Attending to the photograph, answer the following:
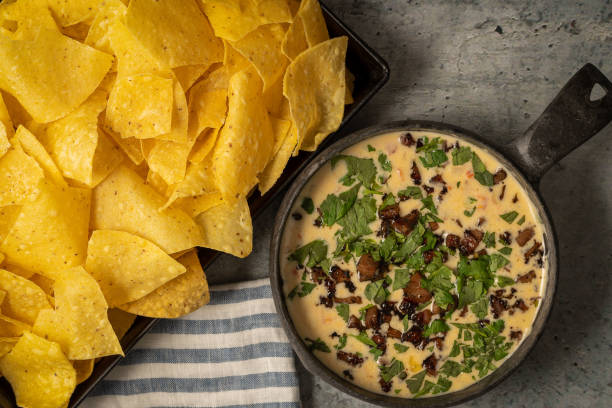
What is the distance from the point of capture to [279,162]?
192 centimetres

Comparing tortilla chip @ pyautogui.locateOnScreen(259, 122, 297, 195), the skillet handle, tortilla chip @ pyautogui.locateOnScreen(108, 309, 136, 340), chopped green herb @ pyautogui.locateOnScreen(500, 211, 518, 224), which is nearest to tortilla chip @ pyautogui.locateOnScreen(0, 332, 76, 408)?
tortilla chip @ pyautogui.locateOnScreen(108, 309, 136, 340)

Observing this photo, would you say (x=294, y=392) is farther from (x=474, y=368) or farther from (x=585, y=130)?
(x=585, y=130)

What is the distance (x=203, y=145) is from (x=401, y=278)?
77cm

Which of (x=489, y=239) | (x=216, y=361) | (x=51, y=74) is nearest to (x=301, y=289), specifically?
(x=216, y=361)

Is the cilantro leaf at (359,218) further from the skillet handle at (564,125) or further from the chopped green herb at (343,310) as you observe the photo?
the skillet handle at (564,125)

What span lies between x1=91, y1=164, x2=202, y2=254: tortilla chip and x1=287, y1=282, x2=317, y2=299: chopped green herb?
35cm

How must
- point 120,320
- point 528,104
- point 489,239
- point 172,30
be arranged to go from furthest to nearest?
point 528,104, point 120,320, point 489,239, point 172,30

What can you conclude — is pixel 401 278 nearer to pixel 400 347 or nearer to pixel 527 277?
pixel 400 347

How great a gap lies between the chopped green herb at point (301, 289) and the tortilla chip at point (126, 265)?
→ 0.36 meters

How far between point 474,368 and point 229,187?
3.29ft

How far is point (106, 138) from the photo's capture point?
188 centimetres

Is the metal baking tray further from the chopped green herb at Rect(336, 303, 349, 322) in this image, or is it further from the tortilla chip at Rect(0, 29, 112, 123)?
the tortilla chip at Rect(0, 29, 112, 123)

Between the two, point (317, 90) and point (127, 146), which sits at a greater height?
point (317, 90)

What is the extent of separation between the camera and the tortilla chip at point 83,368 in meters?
1.94
